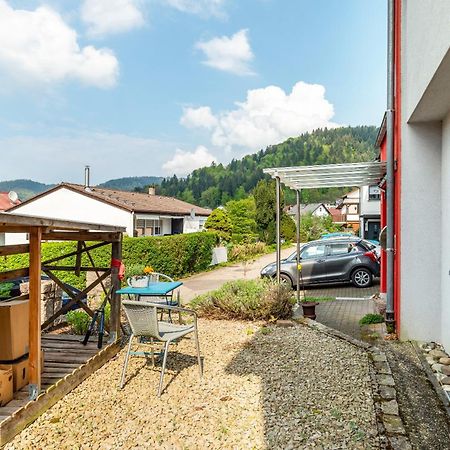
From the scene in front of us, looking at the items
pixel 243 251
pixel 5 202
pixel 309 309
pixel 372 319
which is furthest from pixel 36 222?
pixel 5 202

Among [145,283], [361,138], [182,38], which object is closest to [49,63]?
[182,38]

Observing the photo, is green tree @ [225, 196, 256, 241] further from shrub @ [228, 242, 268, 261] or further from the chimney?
the chimney

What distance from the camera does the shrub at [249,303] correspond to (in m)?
7.52

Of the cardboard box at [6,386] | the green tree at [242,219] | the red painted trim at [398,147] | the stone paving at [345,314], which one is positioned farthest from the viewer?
the green tree at [242,219]

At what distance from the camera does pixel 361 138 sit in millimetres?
118375

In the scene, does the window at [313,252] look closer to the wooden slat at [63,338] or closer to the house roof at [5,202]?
the wooden slat at [63,338]

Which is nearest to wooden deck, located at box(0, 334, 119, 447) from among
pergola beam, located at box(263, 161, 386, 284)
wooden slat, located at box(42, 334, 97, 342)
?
wooden slat, located at box(42, 334, 97, 342)

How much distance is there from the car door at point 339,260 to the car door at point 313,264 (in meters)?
0.15

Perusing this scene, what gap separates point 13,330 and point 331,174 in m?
6.02

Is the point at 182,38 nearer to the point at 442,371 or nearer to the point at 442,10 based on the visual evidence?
the point at 442,10

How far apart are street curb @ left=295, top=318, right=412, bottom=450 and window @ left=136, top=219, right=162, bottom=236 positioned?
2049 centimetres

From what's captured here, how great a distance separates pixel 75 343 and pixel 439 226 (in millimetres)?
5480

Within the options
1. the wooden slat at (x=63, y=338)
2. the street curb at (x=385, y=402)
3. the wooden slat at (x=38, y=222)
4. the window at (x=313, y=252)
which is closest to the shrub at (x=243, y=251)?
the window at (x=313, y=252)

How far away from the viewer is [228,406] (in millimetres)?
3955
